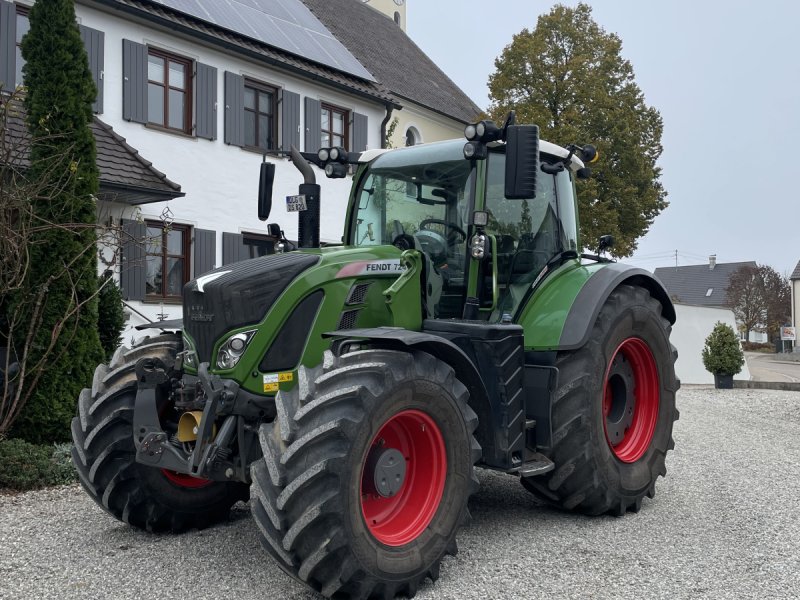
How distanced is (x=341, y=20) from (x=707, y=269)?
59011mm

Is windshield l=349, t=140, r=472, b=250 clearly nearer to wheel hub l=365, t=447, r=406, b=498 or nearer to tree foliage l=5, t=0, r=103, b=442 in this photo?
wheel hub l=365, t=447, r=406, b=498

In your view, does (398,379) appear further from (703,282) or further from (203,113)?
(703,282)

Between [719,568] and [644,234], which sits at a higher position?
[644,234]

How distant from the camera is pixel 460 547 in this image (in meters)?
4.52

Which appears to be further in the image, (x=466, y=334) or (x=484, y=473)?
(x=484, y=473)

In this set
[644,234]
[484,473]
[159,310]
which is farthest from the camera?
[644,234]

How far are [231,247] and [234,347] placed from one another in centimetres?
983

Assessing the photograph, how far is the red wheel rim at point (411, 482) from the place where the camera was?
3953 mm

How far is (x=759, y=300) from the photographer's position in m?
56.3

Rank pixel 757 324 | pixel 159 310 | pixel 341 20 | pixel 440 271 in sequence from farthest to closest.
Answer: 1. pixel 757 324
2. pixel 341 20
3. pixel 159 310
4. pixel 440 271

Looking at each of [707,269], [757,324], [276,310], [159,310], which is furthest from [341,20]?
[707,269]

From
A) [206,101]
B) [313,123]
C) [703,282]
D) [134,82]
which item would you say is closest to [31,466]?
[134,82]

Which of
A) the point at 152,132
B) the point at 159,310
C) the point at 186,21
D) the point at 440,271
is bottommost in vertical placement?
the point at 159,310

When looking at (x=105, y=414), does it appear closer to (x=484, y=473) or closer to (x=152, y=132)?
(x=484, y=473)
